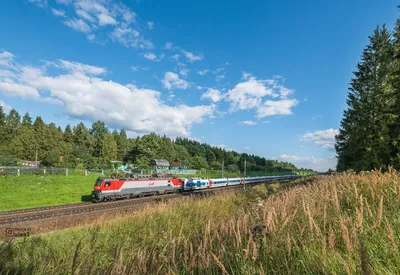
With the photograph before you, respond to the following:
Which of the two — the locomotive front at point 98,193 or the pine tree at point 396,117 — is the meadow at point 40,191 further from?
the pine tree at point 396,117

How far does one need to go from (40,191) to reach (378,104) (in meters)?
37.0

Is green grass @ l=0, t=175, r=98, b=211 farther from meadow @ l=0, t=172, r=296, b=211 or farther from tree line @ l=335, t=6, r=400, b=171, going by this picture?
tree line @ l=335, t=6, r=400, b=171

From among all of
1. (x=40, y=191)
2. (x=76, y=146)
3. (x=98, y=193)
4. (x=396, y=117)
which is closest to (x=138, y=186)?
(x=98, y=193)

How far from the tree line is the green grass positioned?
30.5 metres

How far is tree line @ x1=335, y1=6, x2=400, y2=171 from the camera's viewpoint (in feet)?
60.2

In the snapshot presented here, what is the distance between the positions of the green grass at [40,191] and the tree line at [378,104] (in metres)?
30.5

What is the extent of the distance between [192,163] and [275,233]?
368ft

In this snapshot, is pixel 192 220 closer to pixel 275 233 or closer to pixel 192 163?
pixel 275 233

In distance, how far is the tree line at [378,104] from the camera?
18.4 m

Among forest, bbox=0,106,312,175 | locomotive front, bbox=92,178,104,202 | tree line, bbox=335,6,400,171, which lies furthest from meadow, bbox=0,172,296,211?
tree line, bbox=335,6,400,171

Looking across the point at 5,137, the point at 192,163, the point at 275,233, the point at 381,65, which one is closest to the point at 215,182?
the point at 381,65

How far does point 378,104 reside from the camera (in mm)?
23438

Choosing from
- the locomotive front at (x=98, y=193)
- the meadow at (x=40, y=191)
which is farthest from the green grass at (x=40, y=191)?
the locomotive front at (x=98, y=193)

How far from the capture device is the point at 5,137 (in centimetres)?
8162
